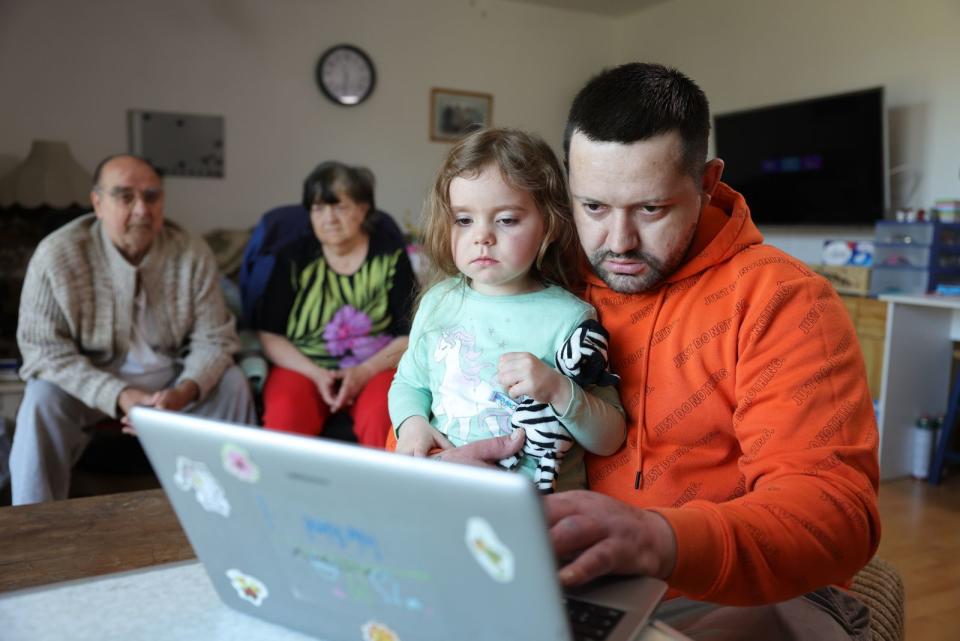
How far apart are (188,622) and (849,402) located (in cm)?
80

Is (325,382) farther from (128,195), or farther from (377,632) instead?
(377,632)

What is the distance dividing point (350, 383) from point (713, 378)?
177cm

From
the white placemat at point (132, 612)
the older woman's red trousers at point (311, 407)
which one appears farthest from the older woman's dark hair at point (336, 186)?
the white placemat at point (132, 612)

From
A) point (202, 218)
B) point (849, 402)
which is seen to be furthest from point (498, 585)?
point (202, 218)

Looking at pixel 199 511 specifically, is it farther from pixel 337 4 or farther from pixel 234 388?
pixel 337 4

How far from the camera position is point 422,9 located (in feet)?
18.2

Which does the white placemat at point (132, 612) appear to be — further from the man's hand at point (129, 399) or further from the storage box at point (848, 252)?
the storage box at point (848, 252)

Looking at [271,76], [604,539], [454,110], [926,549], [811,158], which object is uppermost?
[271,76]

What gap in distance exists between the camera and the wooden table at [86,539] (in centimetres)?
123

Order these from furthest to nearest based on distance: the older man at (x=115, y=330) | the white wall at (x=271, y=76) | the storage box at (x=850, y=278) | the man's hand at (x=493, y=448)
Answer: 1. the white wall at (x=271, y=76)
2. the storage box at (x=850, y=278)
3. the older man at (x=115, y=330)
4. the man's hand at (x=493, y=448)

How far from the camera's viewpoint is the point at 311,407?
2648 millimetres

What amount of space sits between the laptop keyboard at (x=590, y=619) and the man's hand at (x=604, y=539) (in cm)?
2

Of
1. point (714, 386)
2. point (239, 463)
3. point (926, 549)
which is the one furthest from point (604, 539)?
point (926, 549)

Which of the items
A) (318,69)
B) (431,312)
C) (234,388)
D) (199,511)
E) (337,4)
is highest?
(337,4)
